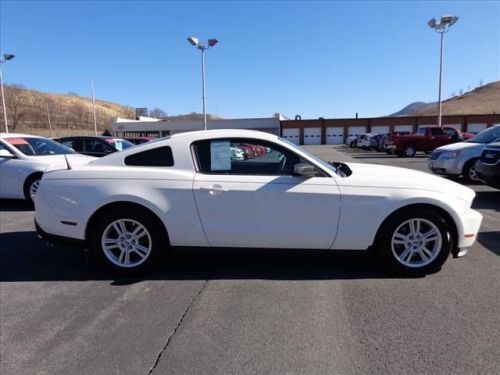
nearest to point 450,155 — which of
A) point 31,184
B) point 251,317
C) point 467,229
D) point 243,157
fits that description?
point 467,229

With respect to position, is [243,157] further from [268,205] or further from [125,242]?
[125,242]

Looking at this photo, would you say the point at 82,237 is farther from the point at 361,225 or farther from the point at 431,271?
the point at 431,271

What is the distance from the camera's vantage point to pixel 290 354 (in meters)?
2.82

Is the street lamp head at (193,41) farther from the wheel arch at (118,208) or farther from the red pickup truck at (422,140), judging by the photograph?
the wheel arch at (118,208)

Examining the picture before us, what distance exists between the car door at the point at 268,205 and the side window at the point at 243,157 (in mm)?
11

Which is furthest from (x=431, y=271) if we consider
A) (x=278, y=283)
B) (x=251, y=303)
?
(x=251, y=303)

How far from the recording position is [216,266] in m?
4.62

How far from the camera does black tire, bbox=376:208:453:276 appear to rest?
406 centimetres

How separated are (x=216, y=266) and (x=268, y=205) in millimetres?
1073

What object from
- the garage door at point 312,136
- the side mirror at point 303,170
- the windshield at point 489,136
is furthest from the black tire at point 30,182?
the garage door at point 312,136

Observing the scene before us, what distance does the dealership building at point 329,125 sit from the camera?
5875cm

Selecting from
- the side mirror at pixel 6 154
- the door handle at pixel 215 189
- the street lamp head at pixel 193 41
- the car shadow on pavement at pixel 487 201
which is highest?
the street lamp head at pixel 193 41

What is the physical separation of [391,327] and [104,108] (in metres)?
181

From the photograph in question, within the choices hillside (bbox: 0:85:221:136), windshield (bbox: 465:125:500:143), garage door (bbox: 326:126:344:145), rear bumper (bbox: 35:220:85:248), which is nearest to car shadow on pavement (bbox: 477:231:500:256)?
rear bumper (bbox: 35:220:85:248)
